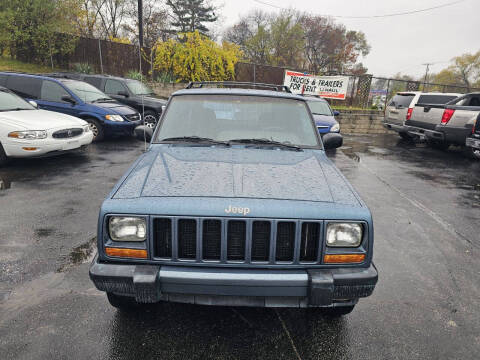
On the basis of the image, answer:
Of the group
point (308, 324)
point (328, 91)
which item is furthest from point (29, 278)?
point (328, 91)

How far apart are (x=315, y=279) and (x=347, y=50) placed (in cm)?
4978

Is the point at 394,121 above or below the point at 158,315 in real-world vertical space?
above

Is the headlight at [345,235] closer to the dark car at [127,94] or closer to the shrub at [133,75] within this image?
the dark car at [127,94]

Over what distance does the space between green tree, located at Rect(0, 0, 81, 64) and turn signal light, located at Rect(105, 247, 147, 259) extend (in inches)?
831

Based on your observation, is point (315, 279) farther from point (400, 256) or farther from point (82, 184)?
point (82, 184)

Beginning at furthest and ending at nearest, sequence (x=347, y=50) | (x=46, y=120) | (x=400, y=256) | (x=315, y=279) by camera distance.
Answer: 1. (x=347, y=50)
2. (x=46, y=120)
3. (x=400, y=256)
4. (x=315, y=279)

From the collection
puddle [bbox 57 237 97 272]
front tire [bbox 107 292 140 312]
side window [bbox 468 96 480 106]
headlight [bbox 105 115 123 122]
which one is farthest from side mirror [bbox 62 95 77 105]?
side window [bbox 468 96 480 106]

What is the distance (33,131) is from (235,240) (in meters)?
6.21

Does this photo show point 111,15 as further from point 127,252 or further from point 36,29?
point 127,252

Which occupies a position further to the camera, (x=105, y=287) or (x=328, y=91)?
(x=328, y=91)

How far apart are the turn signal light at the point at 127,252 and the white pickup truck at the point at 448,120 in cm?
1015

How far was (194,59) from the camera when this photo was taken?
18.4 m

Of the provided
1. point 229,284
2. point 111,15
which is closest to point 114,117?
point 229,284

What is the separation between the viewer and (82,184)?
20.4 feet
